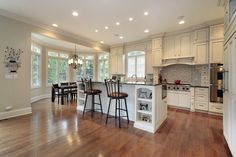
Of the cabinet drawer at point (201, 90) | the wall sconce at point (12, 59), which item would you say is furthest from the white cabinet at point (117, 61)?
the wall sconce at point (12, 59)

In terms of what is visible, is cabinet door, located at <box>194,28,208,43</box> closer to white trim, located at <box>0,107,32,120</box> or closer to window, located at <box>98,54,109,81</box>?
window, located at <box>98,54,109,81</box>

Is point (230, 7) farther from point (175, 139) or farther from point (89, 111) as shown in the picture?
point (89, 111)

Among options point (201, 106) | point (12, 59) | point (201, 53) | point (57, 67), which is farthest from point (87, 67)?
point (201, 106)

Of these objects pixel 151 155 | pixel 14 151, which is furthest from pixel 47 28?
pixel 151 155

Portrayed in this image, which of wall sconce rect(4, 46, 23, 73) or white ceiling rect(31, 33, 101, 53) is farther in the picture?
white ceiling rect(31, 33, 101, 53)

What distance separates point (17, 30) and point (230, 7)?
18.1ft

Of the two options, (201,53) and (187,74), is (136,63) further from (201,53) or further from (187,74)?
(201,53)

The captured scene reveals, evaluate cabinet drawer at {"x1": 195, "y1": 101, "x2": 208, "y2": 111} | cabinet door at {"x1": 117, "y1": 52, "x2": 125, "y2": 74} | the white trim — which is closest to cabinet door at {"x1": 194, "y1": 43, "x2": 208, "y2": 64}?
cabinet drawer at {"x1": 195, "y1": 101, "x2": 208, "y2": 111}

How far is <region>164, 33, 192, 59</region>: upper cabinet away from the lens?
5.20 metres

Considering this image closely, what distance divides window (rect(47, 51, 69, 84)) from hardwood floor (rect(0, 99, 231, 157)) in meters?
4.31

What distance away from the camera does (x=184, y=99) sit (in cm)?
496

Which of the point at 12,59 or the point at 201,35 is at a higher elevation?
the point at 201,35

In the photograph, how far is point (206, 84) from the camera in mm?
4785

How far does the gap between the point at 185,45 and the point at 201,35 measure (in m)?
0.65
